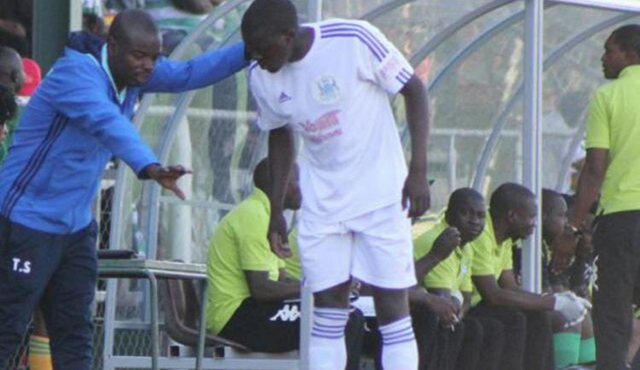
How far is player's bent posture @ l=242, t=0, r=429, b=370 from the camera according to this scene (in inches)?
287

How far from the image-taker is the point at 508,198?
1047cm

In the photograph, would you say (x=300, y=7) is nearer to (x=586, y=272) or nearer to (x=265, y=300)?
(x=265, y=300)

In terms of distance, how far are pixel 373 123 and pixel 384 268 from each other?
0.59 metres

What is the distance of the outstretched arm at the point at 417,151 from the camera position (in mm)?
7176

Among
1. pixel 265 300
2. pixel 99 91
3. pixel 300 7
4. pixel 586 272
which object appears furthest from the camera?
pixel 586 272

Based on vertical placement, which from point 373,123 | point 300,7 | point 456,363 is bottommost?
point 456,363

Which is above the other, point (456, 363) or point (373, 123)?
point (373, 123)

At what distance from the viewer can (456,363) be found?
33.1 ft

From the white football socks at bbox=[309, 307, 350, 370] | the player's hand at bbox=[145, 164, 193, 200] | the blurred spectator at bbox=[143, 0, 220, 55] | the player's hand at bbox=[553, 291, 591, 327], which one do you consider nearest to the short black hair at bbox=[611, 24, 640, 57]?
the player's hand at bbox=[553, 291, 591, 327]

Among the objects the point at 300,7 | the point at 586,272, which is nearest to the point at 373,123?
the point at 300,7

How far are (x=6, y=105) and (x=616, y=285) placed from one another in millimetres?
3350

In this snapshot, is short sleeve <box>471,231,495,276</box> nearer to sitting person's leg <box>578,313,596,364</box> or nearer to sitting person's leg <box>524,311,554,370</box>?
sitting person's leg <box>524,311,554,370</box>

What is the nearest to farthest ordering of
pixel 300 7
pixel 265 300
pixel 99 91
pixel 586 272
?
pixel 99 91, pixel 265 300, pixel 300 7, pixel 586 272

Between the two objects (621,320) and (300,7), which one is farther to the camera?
(300,7)
